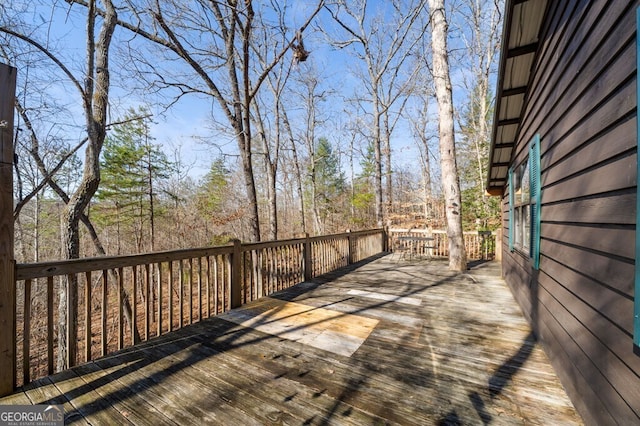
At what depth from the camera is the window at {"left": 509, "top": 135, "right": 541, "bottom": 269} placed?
266 cm

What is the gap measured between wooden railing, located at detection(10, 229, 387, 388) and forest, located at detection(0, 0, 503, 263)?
2.24m

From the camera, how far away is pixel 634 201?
1.17 meters

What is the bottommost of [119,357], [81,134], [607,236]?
[119,357]

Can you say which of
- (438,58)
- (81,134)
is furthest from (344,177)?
(81,134)

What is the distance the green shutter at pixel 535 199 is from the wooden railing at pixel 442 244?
441 cm

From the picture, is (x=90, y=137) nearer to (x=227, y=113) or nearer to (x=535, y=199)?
(x=227, y=113)

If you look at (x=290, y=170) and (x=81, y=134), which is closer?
(x=81, y=134)

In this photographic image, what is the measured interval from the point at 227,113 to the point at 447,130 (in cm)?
572

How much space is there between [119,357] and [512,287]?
17.6 feet

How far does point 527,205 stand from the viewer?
3.35 meters

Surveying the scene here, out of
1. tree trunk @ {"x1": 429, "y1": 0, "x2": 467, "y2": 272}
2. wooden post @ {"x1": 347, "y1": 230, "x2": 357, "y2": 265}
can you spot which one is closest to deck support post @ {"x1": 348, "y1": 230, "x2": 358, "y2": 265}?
wooden post @ {"x1": 347, "y1": 230, "x2": 357, "y2": 265}

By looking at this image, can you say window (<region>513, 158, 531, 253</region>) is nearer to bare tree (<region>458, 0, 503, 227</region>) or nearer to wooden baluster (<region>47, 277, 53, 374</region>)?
wooden baluster (<region>47, 277, 53, 374</region>)

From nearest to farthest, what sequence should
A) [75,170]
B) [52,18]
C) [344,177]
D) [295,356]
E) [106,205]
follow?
[295,356] < [52,18] < [75,170] < [106,205] < [344,177]

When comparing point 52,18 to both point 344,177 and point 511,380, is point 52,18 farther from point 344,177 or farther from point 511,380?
point 344,177
